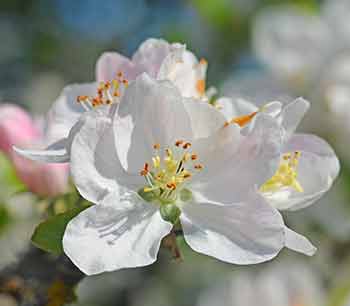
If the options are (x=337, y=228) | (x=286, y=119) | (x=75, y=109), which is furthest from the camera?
(x=337, y=228)

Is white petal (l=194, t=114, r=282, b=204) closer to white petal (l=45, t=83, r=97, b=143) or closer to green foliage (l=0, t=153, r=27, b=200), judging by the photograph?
white petal (l=45, t=83, r=97, b=143)

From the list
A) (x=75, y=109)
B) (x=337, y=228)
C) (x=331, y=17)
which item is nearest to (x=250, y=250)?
(x=75, y=109)

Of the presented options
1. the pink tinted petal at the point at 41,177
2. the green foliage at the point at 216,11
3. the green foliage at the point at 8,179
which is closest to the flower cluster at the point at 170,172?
the pink tinted petal at the point at 41,177

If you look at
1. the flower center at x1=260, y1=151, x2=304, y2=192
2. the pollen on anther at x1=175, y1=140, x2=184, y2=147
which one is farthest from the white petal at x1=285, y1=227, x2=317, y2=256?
the pollen on anther at x1=175, y1=140, x2=184, y2=147

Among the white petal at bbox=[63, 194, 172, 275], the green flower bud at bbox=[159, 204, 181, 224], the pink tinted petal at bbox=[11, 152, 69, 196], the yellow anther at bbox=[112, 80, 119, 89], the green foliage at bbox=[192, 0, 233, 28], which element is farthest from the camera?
the green foliage at bbox=[192, 0, 233, 28]

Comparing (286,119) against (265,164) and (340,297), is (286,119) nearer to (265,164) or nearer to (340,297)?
(265,164)

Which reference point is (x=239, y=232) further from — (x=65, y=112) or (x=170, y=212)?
(x=65, y=112)

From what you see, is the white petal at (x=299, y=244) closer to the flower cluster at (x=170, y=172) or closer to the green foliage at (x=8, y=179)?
the flower cluster at (x=170, y=172)
